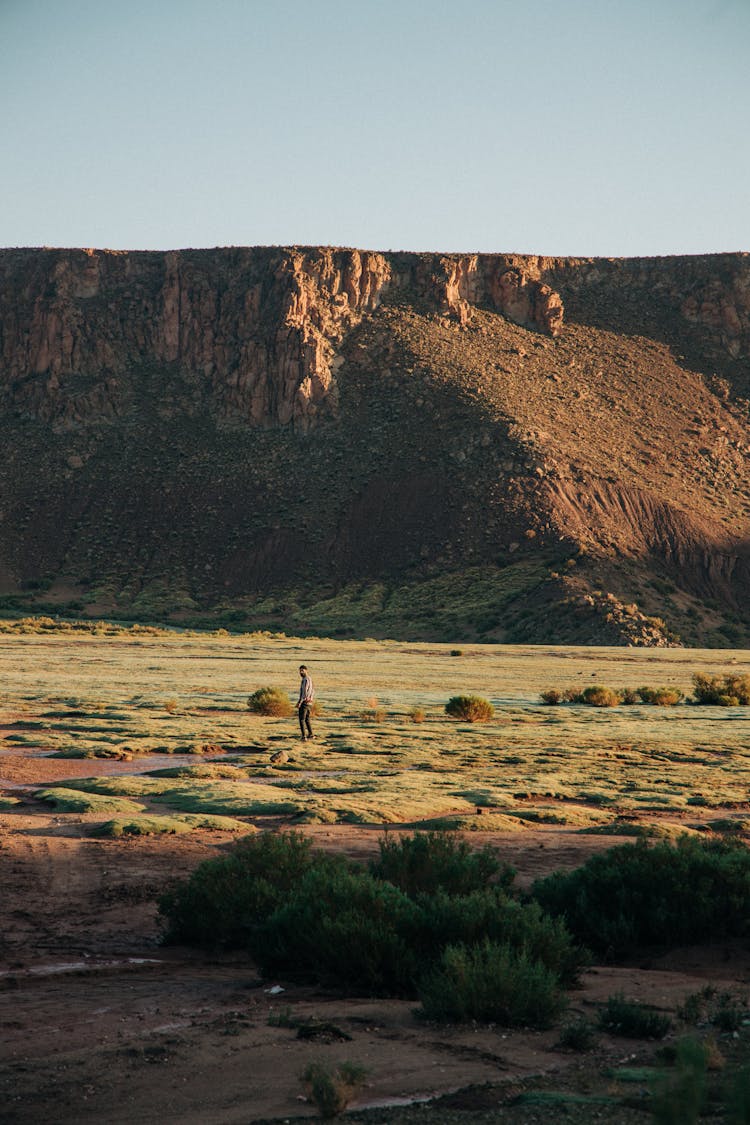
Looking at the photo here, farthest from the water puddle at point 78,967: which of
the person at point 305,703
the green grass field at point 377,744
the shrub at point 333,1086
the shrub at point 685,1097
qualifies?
the person at point 305,703

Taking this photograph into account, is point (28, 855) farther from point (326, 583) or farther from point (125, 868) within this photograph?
point (326, 583)

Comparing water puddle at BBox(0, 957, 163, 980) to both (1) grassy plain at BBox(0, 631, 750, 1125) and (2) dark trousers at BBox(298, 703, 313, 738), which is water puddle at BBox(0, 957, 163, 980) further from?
(2) dark trousers at BBox(298, 703, 313, 738)

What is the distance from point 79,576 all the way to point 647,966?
8214 centimetres

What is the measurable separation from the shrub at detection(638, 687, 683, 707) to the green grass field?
3.04ft

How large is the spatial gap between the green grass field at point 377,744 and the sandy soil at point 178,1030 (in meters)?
5.14

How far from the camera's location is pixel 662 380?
3920 inches

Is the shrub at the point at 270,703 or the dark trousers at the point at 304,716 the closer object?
the dark trousers at the point at 304,716

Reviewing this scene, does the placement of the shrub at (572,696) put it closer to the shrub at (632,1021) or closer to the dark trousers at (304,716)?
the dark trousers at (304,716)

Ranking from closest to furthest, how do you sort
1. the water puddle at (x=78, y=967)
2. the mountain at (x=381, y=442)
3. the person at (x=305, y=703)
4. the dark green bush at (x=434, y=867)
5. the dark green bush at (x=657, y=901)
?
the water puddle at (x=78, y=967), the dark green bush at (x=657, y=901), the dark green bush at (x=434, y=867), the person at (x=305, y=703), the mountain at (x=381, y=442)

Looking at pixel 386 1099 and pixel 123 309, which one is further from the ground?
pixel 123 309

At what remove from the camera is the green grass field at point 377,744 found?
18.1 m

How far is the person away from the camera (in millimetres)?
25406

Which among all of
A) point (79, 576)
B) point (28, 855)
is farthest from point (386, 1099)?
point (79, 576)

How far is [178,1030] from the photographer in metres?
8.06
